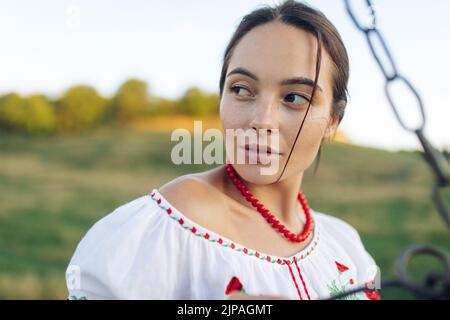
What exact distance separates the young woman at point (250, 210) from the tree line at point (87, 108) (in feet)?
51.5

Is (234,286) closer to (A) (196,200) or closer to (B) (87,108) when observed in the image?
(A) (196,200)

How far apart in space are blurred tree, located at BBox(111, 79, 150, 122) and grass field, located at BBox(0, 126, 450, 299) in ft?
2.83

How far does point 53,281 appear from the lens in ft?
19.5

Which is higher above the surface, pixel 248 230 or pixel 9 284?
pixel 248 230

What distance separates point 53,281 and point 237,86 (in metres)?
5.28

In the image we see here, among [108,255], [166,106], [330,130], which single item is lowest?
[108,255]

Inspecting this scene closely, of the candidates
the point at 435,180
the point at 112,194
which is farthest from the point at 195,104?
the point at 435,180

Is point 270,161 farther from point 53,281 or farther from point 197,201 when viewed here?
point 53,281

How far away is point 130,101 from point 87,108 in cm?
161

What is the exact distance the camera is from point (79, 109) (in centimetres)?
1948

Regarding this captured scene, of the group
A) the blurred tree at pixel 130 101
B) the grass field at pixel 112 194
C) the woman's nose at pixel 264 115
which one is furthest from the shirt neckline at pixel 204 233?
the blurred tree at pixel 130 101

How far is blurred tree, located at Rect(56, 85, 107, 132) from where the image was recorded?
1927cm

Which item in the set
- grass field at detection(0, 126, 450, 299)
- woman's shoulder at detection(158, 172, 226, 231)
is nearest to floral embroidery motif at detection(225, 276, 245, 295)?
woman's shoulder at detection(158, 172, 226, 231)
